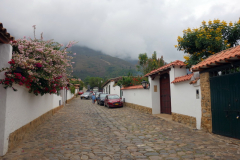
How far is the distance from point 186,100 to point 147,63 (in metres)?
15.5

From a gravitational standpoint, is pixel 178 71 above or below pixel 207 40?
below

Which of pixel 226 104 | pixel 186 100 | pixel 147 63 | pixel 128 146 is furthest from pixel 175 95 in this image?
pixel 147 63

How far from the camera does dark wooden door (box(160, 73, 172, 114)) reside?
12.0 metres

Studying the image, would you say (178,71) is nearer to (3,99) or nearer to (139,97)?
(139,97)

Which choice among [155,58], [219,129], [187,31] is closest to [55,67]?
[219,129]

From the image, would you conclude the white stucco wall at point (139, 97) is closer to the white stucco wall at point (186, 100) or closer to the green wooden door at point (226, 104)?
the white stucco wall at point (186, 100)

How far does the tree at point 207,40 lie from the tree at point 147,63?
451 inches

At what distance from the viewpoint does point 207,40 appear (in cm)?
934

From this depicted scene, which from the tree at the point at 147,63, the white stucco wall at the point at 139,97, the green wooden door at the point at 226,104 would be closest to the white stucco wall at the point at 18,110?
the green wooden door at the point at 226,104

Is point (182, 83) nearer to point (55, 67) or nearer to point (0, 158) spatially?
point (55, 67)

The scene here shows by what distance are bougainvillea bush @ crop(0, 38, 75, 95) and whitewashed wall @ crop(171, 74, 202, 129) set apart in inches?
225

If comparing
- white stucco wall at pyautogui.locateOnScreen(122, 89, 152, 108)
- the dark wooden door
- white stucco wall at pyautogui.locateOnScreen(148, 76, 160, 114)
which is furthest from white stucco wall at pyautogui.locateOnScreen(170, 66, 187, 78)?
white stucco wall at pyautogui.locateOnScreen(122, 89, 152, 108)

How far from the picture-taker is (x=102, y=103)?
22.2 metres

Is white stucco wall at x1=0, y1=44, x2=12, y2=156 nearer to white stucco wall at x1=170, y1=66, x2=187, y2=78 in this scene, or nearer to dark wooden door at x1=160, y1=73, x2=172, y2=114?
white stucco wall at x1=170, y1=66, x2=187, y2=78
